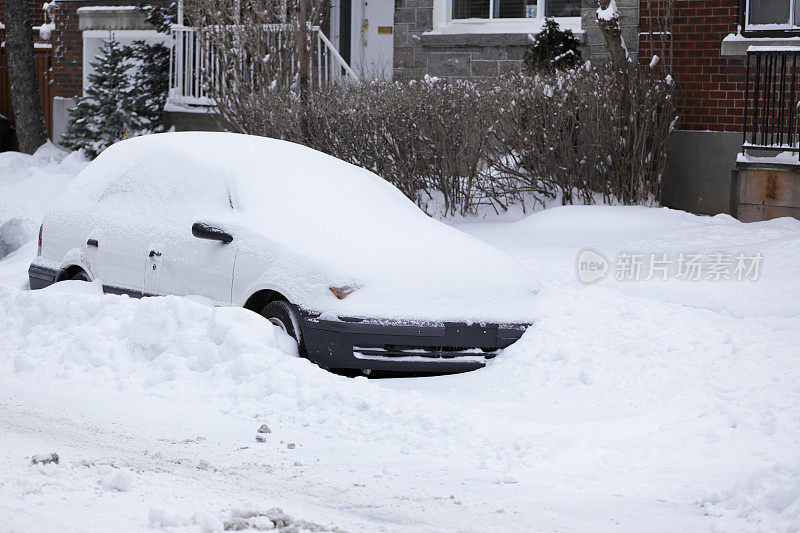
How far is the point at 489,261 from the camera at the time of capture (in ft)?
26.2

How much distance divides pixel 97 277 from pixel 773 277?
17.9 ft

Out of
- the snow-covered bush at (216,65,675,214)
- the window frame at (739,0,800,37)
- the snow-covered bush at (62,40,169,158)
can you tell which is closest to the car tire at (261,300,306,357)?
the snow-covered bush at (216,65,675,214)

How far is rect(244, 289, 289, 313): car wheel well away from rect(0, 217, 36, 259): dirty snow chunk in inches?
312

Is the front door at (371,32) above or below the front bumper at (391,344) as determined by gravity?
above

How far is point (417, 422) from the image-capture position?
6188 millimetres

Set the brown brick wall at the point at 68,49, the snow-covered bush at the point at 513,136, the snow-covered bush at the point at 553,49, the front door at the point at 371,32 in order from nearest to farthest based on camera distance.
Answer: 1. the snow-covered bush at the point at 513,136
2. the snow-covered bush at the point at 553,49
3. the front door at the point at 371,32
4. the brown brick wall at the point at 68,49

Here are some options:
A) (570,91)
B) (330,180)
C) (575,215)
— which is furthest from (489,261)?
(570,91)

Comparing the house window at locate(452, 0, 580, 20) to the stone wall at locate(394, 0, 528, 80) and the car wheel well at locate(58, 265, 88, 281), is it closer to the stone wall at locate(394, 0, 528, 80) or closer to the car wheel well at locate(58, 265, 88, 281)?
the stone wall at locate(394, 0, 528, 80)

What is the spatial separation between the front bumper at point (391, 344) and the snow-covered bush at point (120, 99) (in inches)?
472

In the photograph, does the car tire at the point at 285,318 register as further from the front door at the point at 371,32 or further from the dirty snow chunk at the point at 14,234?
the front door at the point at 371,32

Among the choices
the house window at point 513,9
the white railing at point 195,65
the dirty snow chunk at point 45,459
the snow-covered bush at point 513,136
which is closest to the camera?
the dirty snow chunk at point 45,459

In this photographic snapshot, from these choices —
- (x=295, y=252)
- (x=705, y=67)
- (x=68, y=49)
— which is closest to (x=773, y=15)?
(x=705, y=67)

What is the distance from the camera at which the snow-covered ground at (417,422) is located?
4934mm

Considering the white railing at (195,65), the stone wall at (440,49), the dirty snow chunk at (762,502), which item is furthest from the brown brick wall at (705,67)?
the dirty snow chunk at (762,502)
